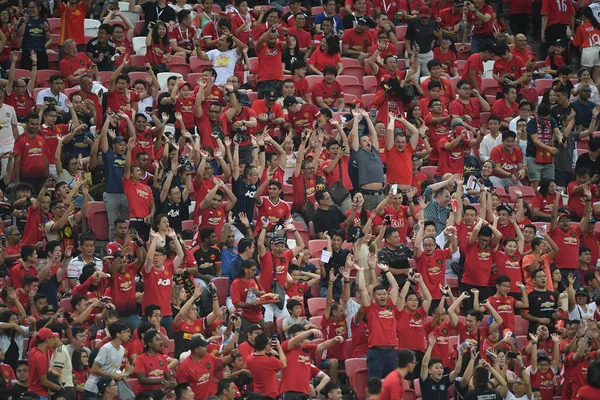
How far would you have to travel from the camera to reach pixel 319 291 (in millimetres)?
15703

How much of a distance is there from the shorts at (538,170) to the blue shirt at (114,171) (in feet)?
18.4

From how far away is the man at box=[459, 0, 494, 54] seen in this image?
67.6 ft

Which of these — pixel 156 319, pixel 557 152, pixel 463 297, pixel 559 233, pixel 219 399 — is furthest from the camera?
pixel 557 152

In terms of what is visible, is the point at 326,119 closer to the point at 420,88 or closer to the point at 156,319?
the point at 420,88

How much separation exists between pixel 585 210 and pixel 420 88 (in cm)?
302

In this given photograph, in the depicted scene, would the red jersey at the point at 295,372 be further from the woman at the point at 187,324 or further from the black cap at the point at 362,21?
the black cap at the point at 362,21

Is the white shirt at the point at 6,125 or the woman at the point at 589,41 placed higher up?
the white shirt at the point at 6,125

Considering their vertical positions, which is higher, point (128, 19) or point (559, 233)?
point (128, 19)

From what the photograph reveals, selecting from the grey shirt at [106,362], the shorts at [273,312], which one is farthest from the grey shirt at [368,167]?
the grey shirt at [106,362]

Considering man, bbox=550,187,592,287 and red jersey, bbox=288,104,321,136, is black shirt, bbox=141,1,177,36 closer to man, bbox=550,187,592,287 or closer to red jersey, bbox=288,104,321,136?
red jersey, bbox=288,104,321,136

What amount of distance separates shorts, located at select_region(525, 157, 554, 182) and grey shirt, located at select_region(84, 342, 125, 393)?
23.2 ft

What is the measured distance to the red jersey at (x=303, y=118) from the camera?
1784cm

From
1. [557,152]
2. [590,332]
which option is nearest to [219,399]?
[590,332]

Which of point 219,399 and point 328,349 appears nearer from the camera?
point 219,399
